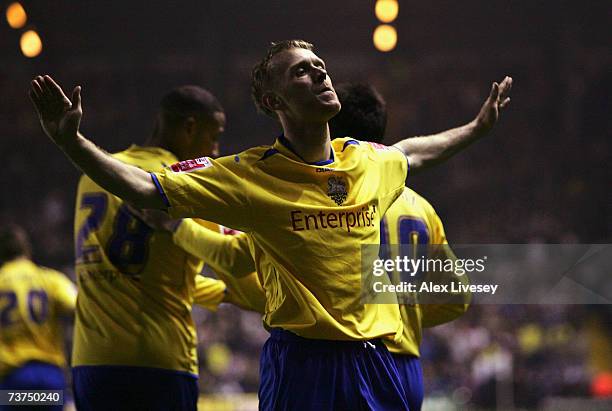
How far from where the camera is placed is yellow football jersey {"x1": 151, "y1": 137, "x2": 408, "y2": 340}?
2881mm

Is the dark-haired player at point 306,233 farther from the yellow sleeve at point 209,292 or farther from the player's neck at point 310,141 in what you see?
the yellow sleeve at point 209,292

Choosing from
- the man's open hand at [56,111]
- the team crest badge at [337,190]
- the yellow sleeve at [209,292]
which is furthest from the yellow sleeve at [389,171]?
the yellow sleeve at [209,292]

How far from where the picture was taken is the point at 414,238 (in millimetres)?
3820

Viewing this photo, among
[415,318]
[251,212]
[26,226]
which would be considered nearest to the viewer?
[251,212]

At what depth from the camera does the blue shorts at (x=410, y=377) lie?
371 cm

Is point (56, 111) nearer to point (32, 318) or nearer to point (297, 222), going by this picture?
point (297, 222)

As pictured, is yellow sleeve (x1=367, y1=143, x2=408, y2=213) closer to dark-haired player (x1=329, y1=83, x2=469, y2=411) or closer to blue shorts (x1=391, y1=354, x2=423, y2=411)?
dark-haired player (x1=329, y1=83, x2=469, y2=411)

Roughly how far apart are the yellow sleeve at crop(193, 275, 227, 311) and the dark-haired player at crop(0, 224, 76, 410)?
5.56ft

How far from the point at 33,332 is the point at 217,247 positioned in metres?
2.63

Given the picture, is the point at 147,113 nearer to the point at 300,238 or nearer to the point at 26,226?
the point at 26,226

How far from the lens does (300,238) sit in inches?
115

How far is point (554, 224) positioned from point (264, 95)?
10.8 meters

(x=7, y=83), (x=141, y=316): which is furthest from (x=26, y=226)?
(x=141, y=316)

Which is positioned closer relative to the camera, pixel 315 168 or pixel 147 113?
pixel 315 168
